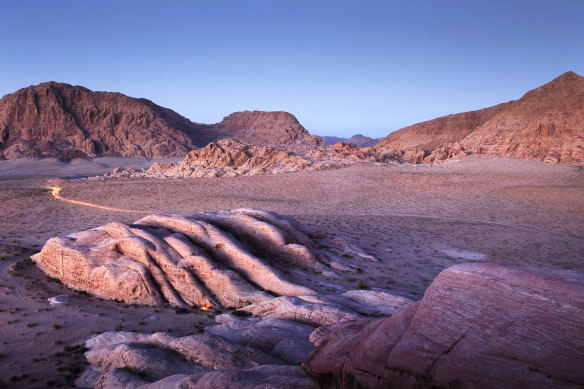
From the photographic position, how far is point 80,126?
7112 cm

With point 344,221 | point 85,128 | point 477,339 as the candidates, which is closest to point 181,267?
point 477,339

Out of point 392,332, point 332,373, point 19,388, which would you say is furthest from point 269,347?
point 19,388

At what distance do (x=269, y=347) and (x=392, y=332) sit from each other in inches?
111

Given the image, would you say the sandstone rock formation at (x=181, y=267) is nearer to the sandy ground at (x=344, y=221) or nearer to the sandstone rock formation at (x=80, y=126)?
the sandy ground at (x=344, y=221)

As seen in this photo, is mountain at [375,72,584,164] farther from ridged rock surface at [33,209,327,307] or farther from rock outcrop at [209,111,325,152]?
ridged rock surface at [33,209,327,307]

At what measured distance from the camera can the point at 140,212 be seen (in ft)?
69.5

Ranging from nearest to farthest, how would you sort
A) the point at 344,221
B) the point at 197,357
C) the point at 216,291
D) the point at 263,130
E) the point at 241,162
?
the point at 197,357, the point at 216,291, the point at 344,221, the point at 241,162, the point at 263,130

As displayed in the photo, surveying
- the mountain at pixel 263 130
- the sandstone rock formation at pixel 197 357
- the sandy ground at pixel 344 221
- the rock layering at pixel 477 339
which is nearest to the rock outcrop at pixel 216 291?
the sandstone rock formation at pixel 197 357

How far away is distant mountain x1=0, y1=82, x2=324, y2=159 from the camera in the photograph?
65.1 m

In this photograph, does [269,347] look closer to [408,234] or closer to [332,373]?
[332,373]

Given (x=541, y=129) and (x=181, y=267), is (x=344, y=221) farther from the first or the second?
(x=541, y=129)

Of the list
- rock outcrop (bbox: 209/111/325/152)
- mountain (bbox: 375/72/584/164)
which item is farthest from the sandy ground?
rock outcrop (bbox: 209/111/325/152)

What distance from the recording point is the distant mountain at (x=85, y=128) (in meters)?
65.1

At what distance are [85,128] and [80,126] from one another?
3.08 ft
